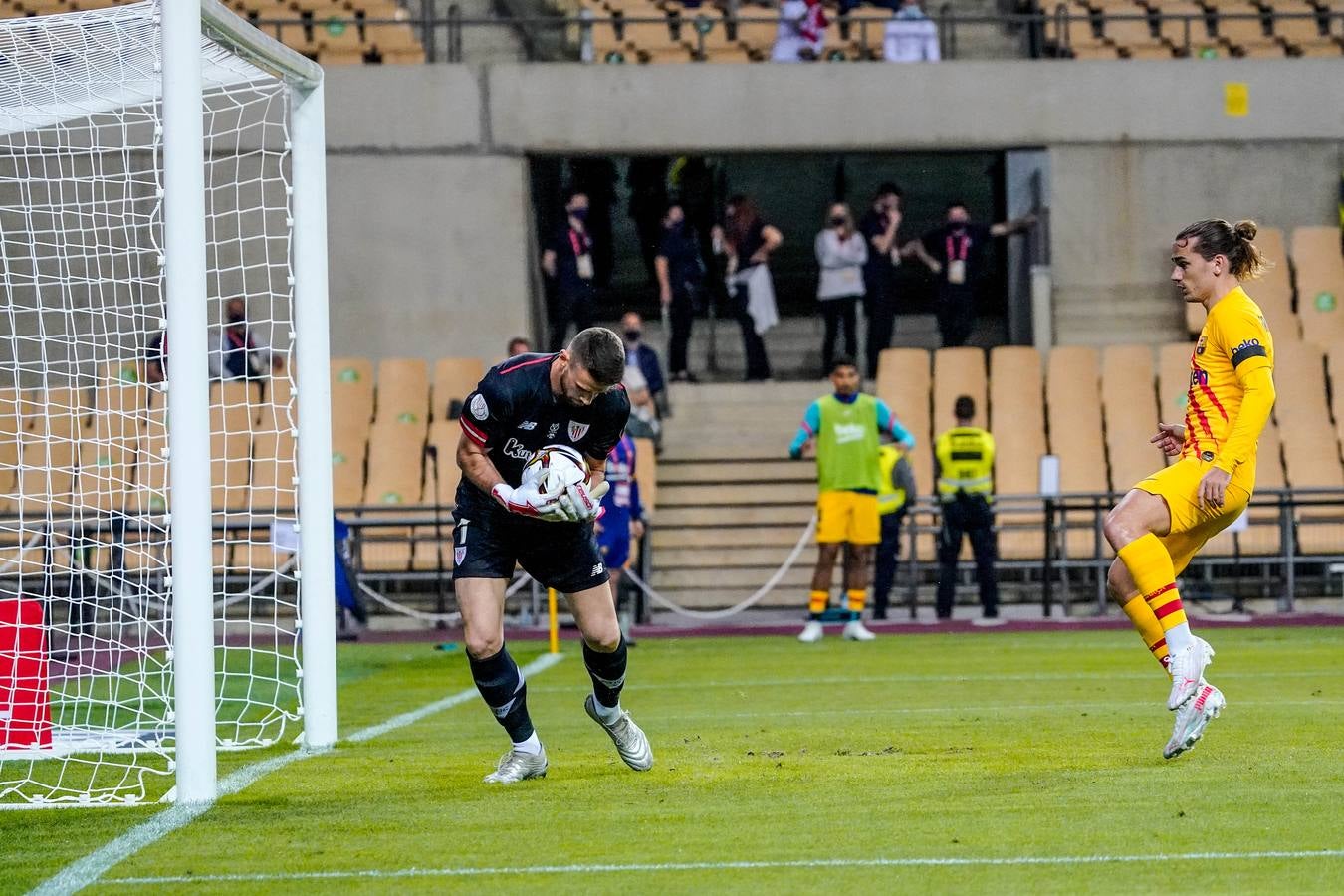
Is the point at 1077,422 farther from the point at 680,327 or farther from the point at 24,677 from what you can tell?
the point at 24,677

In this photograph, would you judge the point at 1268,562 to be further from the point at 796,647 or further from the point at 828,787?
the point at 828,787

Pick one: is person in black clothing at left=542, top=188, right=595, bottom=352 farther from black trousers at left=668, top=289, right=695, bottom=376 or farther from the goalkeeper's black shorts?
the goalkeeper's black shorts

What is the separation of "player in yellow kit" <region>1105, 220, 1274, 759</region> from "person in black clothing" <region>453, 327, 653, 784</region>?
2.09 meters

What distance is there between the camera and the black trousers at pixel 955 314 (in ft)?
71.5

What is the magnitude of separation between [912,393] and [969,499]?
370 cm

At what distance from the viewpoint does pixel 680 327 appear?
22.0 meters

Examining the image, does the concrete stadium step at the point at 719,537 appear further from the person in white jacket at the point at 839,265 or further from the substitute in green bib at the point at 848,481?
the substitute in green bib at the point at 848,481

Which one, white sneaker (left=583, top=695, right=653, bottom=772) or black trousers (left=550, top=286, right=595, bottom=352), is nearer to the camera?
white sneaker (left=583, top=695, right=653, bottom=772)

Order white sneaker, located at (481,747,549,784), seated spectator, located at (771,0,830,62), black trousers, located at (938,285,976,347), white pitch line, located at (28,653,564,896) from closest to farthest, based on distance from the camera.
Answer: white pitch line, located at (28,653,564,896)
white sneaker, located at (481,747,549,784)
black trousers, located at (938,285,976,347)
seated spectator, located at (771,0,830,62)

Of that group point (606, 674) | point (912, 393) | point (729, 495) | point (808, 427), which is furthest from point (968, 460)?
point (606, 674)

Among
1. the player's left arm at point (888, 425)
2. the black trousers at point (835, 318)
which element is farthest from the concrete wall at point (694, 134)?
the player's left arm at point (888, 425)

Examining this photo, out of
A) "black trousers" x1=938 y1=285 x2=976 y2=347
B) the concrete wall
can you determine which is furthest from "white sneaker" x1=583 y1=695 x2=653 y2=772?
the concrete wall

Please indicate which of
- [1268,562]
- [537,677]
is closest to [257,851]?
[537,677]

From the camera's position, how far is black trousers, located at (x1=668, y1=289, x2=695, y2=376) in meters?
21.7
